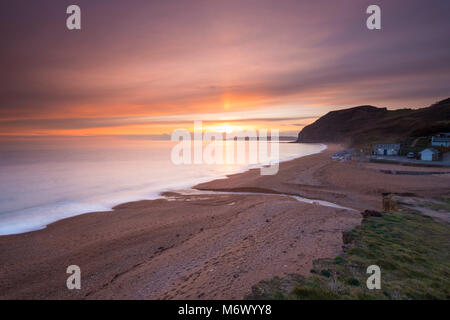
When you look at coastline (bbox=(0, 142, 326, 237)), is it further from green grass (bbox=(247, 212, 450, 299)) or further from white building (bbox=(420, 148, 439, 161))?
white building (bbox=(420, 148, 439, 161))

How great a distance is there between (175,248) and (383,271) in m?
6.98

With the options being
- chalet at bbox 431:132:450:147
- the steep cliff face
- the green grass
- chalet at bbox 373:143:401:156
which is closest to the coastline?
the green grass

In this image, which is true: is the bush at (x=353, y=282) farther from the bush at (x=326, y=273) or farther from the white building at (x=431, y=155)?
the white building at (x=431, y=155)

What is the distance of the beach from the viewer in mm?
6062

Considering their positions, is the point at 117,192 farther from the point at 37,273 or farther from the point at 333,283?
the point at 333,283

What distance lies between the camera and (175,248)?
8.65 meters

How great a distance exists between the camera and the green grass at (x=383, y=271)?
4895 mm

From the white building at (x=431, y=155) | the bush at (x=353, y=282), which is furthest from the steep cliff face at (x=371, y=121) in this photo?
the bush at (x=353, y=282)

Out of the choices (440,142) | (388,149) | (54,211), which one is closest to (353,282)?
(54,211)

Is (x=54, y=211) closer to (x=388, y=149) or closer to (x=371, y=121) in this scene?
(x=388, y=149)

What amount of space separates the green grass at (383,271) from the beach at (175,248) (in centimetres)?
48

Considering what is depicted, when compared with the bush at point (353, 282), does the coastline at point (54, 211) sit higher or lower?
lower
